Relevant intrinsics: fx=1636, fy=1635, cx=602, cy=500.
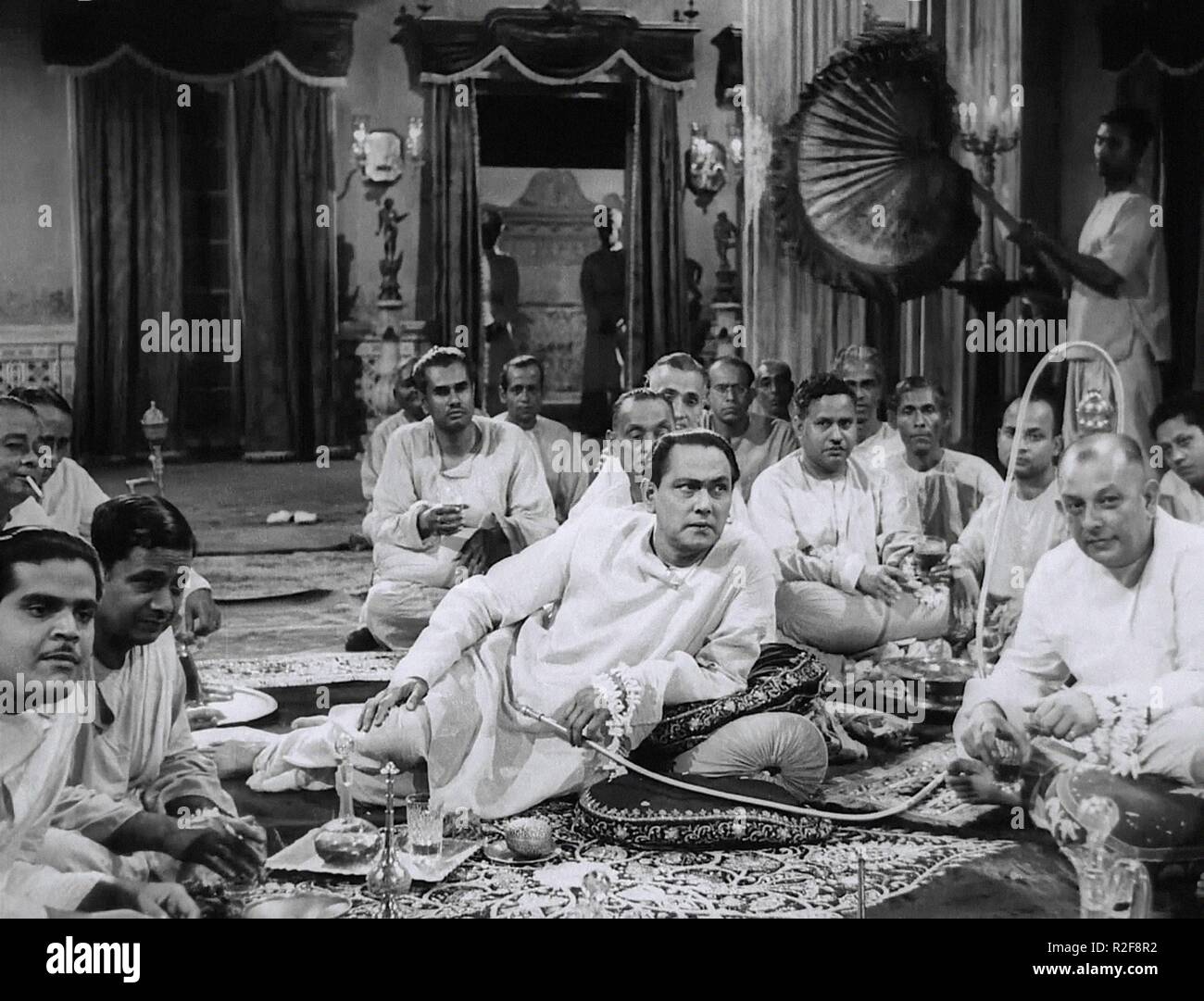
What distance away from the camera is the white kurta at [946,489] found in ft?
17.6

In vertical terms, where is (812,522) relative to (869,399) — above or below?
below

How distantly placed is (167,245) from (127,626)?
119 cm

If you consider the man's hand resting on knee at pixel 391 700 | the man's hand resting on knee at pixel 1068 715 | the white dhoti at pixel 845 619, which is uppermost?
the white dhoti at pixel 845 619

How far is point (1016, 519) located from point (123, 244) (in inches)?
116

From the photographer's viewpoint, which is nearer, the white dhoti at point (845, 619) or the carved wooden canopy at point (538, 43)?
the carved wooden canopy at point (538, 43)

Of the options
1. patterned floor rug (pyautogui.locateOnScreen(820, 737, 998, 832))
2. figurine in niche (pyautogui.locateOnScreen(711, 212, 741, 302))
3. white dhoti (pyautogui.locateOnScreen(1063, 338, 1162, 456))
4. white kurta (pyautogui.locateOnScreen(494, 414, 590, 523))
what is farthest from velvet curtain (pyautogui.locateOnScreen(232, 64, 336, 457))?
white dhoti (pyautogui.locateOnScreen(1063, 338, 1162, 456))

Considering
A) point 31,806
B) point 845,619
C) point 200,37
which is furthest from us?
point 845,619

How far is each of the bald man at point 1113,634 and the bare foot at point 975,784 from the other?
52mm

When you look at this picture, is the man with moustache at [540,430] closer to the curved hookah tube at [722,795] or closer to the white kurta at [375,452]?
the white kurta at [375,452]

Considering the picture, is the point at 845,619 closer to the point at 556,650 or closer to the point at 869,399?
the point at 869,399

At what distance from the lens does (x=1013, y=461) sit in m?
5.35

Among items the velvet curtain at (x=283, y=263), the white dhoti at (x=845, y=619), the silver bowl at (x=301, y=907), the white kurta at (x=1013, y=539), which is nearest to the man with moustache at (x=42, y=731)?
the silver bowl at (x=301, y=907)

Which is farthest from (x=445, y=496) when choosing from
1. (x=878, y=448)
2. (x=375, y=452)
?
(x=878, y=448)

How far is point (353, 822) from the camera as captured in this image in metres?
4.68
